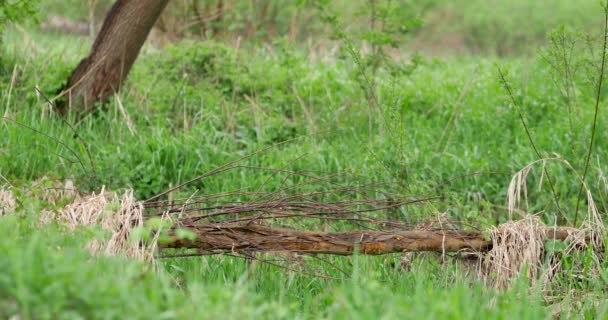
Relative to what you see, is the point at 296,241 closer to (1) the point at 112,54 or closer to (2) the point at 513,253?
(2) the point at 513,253

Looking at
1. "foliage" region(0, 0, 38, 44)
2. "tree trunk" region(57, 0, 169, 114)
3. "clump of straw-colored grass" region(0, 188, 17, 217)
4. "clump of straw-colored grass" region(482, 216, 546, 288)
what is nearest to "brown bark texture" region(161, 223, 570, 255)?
"clump of straw-colored grass" region(482, 216, 546, 288)

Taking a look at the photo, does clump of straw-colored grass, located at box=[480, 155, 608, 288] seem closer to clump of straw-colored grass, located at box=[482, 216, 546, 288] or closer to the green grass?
clump of straw-colored grass, located at box=[482, 216, 546, 288]

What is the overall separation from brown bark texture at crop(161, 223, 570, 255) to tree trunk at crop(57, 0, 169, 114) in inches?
104

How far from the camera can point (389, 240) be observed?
402cm

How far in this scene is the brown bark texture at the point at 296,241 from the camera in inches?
150

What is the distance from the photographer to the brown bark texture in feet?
12.5

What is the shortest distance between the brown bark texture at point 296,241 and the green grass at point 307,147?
0.14m

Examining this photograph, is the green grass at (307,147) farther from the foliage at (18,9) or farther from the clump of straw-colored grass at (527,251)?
the foliage at (18,9)

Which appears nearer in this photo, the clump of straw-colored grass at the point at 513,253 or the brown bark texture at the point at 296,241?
the brown bark texture at the point at 296,241

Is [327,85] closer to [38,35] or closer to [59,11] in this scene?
[38,35]

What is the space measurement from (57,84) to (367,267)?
3578mm

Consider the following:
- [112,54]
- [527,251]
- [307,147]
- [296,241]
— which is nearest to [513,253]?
[527,251]

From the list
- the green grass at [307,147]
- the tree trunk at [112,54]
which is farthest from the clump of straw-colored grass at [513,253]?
the tree trunk at [112,54]

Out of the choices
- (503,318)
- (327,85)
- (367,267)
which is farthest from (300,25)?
(503,318)
